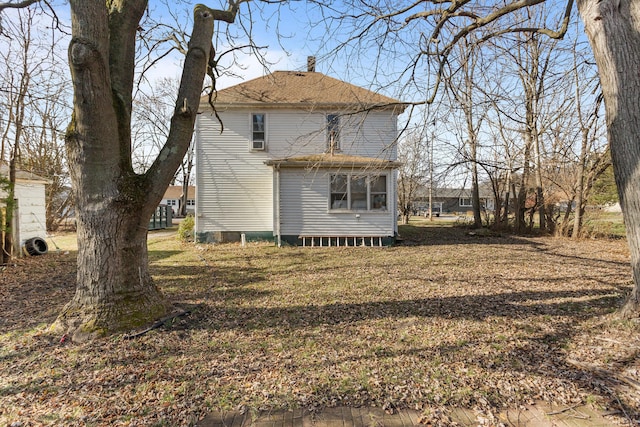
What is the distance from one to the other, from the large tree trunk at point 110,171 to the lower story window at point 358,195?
832 cm

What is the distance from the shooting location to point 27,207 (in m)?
10.9

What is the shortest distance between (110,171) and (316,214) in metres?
8.76

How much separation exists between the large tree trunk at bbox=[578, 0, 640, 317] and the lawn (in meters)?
1.30

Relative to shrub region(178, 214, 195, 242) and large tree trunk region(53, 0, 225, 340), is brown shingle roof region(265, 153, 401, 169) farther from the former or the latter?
large tree trunk region(53, 0, 225, 340)

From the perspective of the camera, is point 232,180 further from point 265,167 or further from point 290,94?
point 290,94

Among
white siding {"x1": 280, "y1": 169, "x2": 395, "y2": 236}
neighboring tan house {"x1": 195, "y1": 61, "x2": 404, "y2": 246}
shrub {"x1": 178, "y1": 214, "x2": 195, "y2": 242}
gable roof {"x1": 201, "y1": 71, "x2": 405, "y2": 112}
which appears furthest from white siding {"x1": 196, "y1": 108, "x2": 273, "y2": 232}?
shrub {"x1": 178, "y1": 214, "x2": 195, "y2": 242}

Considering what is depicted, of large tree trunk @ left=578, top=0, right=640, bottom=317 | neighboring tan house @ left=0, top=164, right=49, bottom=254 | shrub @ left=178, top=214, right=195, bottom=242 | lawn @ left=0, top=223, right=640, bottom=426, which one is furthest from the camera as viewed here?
shrub @ left=178, top=214, right=195, bottom=242

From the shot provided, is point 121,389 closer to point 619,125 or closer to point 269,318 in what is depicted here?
point 269,318

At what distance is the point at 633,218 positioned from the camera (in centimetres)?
384

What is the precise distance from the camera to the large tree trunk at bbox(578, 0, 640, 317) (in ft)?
12.3

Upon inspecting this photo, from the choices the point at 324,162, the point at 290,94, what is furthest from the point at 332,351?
the point at 290,94

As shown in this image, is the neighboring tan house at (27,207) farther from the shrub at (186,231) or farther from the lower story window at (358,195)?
the lower story window at (358,195)

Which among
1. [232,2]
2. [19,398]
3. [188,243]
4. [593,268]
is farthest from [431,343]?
[188,243]

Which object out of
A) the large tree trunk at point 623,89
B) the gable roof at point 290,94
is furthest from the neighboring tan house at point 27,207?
the large tree trunk at point 623,89
